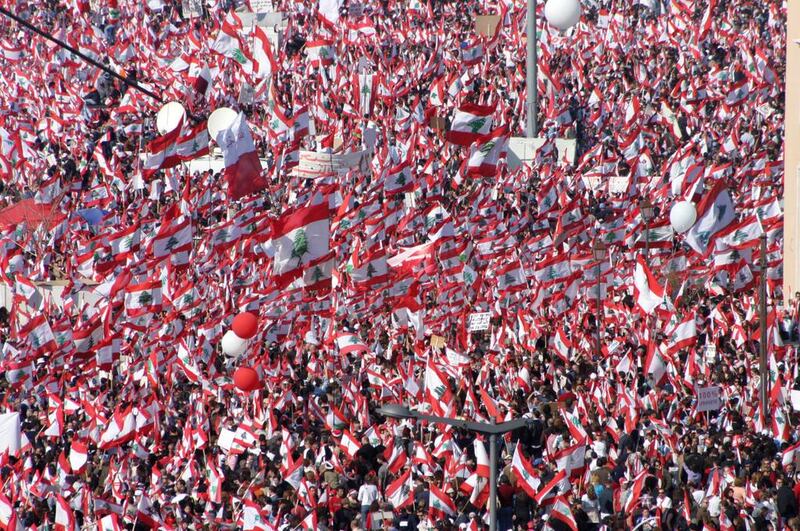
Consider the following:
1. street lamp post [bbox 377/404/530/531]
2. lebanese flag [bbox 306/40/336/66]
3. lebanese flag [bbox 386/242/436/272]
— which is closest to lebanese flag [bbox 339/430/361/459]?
street lamp post [bbox 377/404/530/531]

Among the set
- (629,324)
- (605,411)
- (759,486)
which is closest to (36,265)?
(629,324)

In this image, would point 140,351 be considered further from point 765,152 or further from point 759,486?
point 765,152

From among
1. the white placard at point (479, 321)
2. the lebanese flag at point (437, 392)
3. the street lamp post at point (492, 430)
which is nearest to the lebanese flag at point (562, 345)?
the white placard at point (479, 321)

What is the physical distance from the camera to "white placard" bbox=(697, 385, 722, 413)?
23.7m

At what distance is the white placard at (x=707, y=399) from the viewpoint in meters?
23.7

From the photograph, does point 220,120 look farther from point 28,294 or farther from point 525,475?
point 525,475

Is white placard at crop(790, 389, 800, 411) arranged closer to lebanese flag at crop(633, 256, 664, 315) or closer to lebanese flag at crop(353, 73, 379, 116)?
lebanese flag at crop(633, 256, 664, 315)

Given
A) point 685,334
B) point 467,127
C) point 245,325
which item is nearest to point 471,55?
point 467,127

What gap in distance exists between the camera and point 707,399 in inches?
937

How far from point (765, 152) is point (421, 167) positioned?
25.7ft

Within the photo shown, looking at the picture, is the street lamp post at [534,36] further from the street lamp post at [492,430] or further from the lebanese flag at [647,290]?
the street lamp post at [492,430]

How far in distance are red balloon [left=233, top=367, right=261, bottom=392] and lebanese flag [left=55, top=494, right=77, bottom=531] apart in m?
6.31

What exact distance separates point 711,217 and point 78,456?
11251 mm

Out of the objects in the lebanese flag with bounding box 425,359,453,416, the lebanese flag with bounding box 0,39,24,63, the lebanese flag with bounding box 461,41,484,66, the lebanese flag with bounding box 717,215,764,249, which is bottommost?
the lebanese flag with bounding box 425,359,453,416
